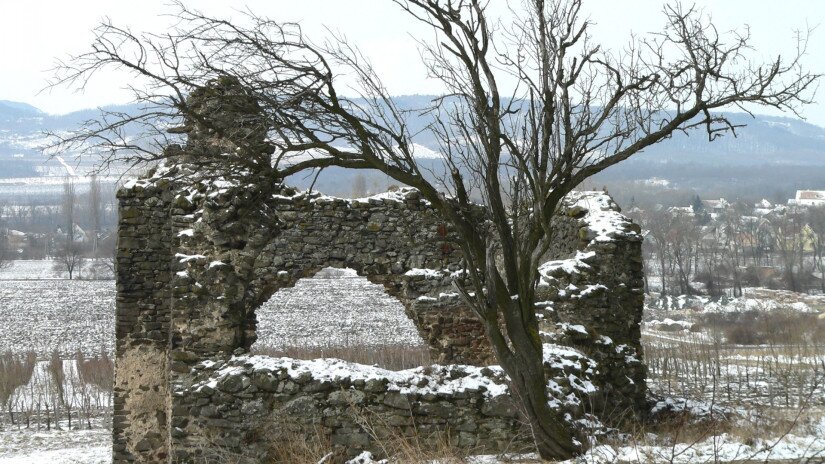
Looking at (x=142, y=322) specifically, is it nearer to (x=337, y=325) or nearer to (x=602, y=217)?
(x=602, y=217)

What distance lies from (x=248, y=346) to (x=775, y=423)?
17.9 feet

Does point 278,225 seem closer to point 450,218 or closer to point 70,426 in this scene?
point 450,218

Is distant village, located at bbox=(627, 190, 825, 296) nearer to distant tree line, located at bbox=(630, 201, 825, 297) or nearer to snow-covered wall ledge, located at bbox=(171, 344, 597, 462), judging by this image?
distant tree line, located at bbox=(630, 201, 825, 297)

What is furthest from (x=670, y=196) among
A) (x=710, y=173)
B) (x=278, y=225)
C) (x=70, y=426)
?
(x=278, y=225)

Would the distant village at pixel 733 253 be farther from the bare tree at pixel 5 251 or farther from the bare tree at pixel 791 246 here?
the bare tree at pixel 5 251

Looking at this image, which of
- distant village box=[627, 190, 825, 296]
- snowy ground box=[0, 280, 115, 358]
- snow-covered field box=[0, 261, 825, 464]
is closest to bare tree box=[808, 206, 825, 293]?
distant village box=[627, 190, 825, 296]

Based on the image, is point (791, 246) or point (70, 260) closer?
point (70, 260)

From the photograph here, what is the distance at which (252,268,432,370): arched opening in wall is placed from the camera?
2852cm

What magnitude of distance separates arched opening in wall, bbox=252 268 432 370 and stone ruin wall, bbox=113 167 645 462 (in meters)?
13.6

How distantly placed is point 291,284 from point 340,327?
23.8 meters

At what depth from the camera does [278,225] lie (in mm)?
11023

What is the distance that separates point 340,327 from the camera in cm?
3456

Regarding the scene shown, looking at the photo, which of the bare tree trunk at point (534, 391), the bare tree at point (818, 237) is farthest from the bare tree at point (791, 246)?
the bare tree trunk at point (534, 391)

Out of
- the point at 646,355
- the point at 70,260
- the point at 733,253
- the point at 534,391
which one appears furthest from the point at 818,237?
the point at 534,391
